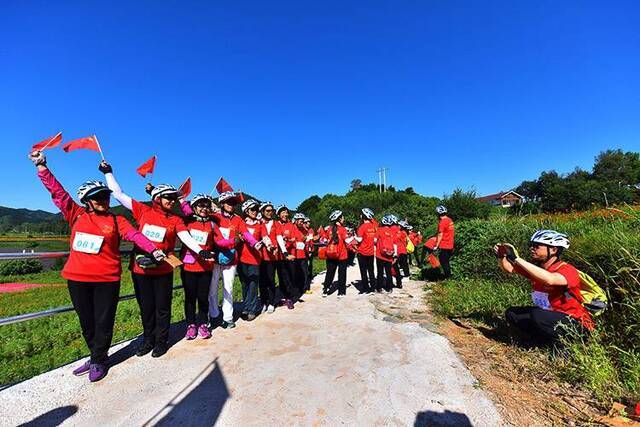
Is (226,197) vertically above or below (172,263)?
above

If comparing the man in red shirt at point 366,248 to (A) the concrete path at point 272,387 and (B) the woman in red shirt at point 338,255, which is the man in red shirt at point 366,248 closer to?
(B) the woman in red shirt at point 338,255

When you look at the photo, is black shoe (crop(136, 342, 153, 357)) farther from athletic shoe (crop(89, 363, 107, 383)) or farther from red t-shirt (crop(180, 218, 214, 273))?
red t-shirt (crop(180, 218, 214, 273))

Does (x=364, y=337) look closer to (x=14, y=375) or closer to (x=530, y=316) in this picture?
(x=530, y=316)

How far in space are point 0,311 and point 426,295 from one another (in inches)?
538

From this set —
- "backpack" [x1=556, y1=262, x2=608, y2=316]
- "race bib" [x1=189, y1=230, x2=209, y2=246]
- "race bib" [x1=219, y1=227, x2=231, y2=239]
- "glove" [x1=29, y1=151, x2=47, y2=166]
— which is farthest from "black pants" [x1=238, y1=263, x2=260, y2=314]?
"backpack" [x1=556, y1=262, x2=608, y2=316]

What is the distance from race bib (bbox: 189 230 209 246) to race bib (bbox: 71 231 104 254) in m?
1.27

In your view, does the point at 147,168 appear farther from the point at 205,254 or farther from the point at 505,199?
the point at 505,199

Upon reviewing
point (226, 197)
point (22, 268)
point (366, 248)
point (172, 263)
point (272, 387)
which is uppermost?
point (226, 197)

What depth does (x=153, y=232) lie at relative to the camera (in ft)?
13.6

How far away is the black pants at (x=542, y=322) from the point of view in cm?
376

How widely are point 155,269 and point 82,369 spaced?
1194 mm

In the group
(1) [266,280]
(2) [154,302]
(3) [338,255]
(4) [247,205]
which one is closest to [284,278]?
(1) [266,280]

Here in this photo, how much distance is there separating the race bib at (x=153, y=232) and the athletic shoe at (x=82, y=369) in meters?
1.43

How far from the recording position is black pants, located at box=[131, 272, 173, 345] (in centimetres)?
412
